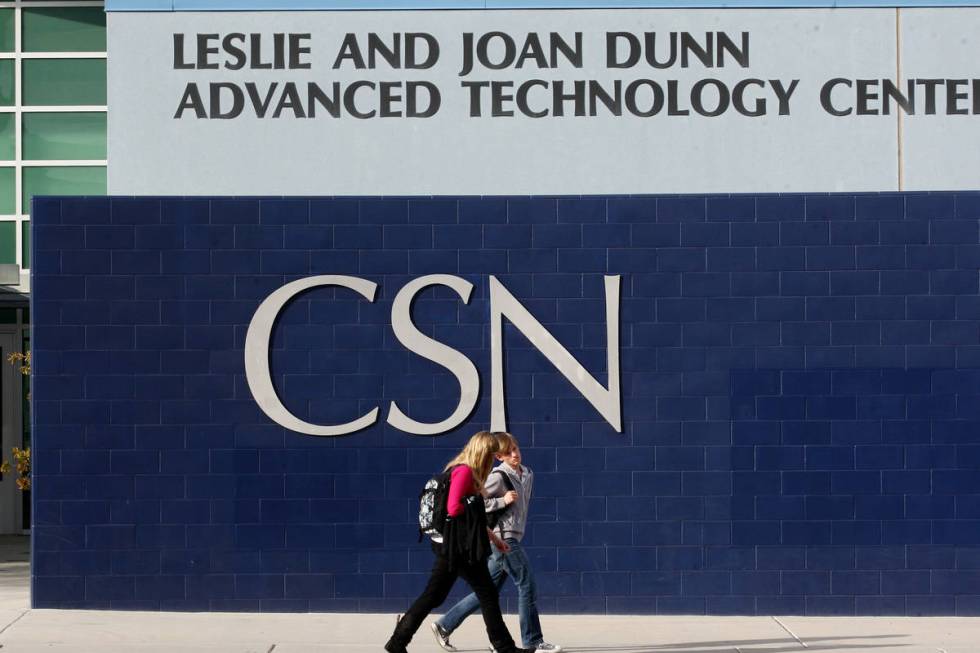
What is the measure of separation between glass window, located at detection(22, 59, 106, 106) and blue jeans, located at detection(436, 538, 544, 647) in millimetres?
8877

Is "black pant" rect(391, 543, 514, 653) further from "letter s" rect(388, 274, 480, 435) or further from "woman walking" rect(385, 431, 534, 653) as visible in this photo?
"letter s" rect(388, 274, 480, 435)

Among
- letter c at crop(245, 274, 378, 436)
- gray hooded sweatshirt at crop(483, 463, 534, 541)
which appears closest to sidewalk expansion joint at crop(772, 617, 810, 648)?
gray hooded sweatshirt at crop(483, 463, 534, 541)

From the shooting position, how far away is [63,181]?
16.3m

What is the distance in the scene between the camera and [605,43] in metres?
12.2

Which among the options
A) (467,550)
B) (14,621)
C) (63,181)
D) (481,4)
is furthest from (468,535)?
(63,181)

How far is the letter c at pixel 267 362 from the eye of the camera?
1157 centimetres

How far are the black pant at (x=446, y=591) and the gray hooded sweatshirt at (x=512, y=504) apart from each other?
1.39ft

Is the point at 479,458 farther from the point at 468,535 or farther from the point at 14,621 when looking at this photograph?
the point at 14,621

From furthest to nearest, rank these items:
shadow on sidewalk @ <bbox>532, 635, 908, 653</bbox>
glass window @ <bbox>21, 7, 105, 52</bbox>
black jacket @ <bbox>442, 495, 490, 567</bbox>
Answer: glass window @ <bbox>21, 7, 105, 52</bbox>
shadow on sidewalk @ <bbox>532, 635, 908, 653</bbox>
black jacket @ <bbox>442, 495, 490, 567</bbox>

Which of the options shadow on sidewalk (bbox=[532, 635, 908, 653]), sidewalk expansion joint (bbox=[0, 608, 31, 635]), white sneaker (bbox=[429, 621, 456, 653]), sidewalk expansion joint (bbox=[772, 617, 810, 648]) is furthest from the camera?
sidewalk expansion joint (bbox=[0, 608, 31, 635])

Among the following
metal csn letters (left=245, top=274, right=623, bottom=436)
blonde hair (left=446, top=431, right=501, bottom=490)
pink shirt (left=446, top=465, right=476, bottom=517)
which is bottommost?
pink shirt (left=446, top=465, right=476, bottom=517)

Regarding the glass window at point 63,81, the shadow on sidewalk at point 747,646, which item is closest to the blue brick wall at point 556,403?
the shadow on sidewalk at point 747,646

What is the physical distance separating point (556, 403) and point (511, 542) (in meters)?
2.00

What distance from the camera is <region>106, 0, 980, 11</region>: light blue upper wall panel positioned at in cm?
1214
